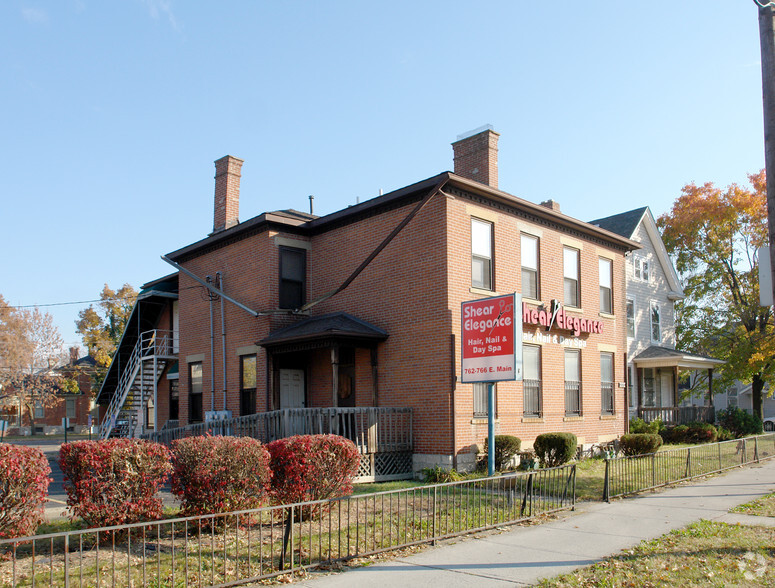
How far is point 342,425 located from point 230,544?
23.9 ft

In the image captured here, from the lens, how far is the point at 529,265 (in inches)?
788

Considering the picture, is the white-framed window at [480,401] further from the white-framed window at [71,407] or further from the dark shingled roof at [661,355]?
the white-framed window at [71,407]

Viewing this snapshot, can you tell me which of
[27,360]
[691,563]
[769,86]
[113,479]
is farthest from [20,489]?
[27,360]

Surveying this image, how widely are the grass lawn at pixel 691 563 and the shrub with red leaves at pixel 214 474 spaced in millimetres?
4387

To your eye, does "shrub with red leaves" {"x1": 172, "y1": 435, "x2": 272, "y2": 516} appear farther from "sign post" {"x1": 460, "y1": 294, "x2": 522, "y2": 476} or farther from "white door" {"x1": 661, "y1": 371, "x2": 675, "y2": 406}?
"white door" {"x1": 661, "y1": 371, "x2": 675, "y2": 406}

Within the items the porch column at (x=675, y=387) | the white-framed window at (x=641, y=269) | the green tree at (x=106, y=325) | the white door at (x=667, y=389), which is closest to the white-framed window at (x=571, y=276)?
the porch column at (x=675, y=387)

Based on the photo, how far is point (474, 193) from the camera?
18.0 metres

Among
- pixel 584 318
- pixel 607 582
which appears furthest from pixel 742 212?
pixel 607 582

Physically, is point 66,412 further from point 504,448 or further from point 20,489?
point 20,489

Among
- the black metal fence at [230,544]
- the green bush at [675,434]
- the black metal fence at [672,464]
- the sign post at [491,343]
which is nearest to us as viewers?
the black metal fence at [230,544]

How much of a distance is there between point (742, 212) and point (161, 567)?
31957mm

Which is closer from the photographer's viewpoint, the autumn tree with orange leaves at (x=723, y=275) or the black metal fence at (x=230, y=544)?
the black metal fence at (x=230, y=544)

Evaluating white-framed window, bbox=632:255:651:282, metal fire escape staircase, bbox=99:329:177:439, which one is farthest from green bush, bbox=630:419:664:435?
metal fire escape staircase, bbox=99:329:177:439

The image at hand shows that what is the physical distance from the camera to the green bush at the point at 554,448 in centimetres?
1783
